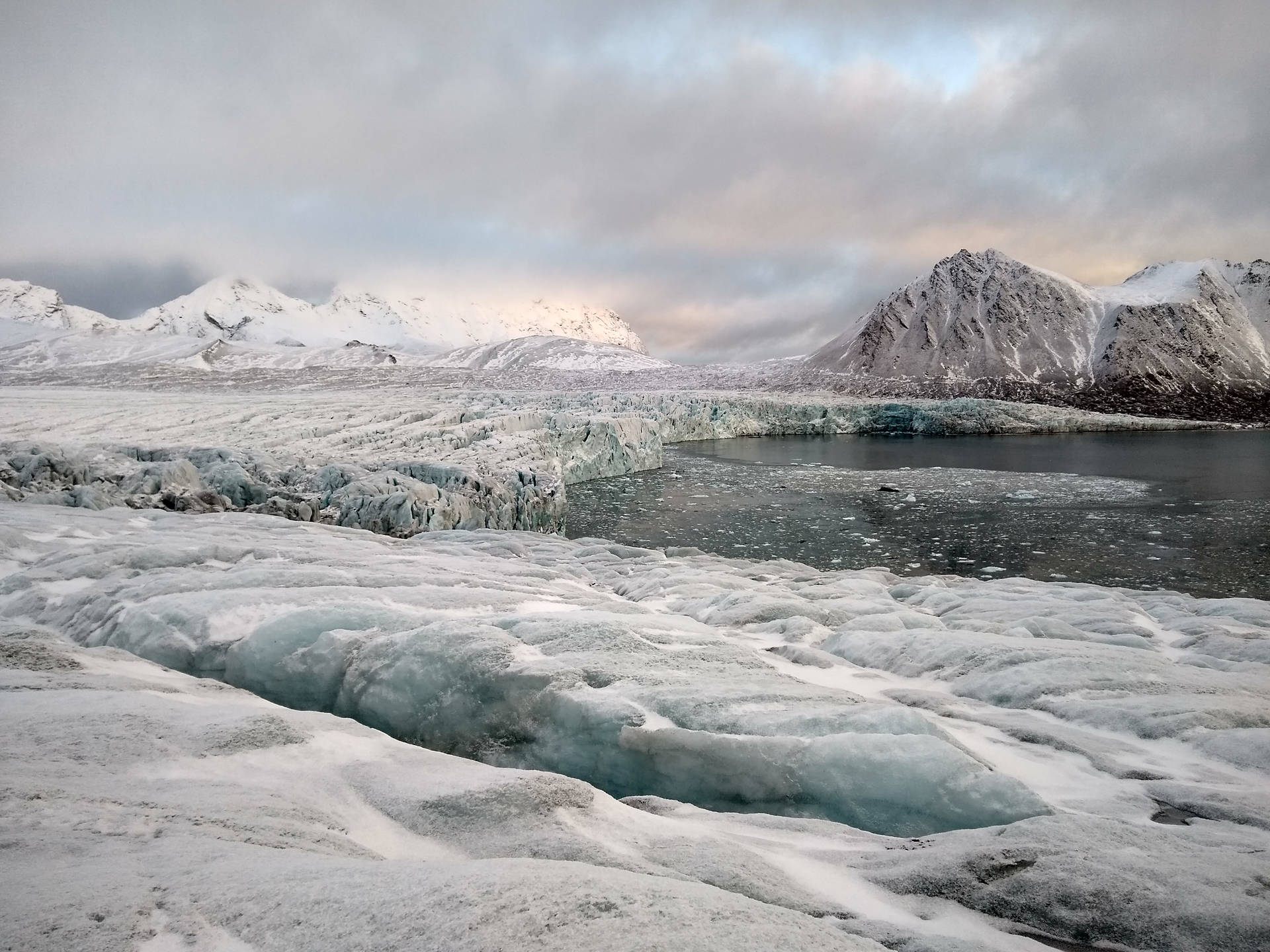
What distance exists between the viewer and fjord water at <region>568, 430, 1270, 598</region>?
50.3ft

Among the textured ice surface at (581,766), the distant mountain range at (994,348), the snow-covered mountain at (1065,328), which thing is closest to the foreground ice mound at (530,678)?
the textured ice surface at (581,766)

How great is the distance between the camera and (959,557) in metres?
16.0

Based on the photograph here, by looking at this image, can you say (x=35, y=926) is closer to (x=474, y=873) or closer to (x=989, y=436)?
(x=474, y=873)

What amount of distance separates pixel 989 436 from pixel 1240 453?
19.4 m

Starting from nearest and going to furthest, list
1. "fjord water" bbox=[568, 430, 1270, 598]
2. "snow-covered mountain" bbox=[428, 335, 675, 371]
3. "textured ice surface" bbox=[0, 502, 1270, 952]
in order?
"textured ice surface" bbox=[0, 502, 1270, 952] < "fjord water" bbox=[568, 430, 1270, 598] < "snow-covered mountain" bbox=[428, 335, 675, 371]

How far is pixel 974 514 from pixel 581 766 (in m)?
20.8

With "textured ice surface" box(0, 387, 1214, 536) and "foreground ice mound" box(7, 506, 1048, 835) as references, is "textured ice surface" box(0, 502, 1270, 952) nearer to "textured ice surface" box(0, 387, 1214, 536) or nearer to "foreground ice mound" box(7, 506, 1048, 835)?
"foreground ice mound" box(7, 506, 1048, 835)

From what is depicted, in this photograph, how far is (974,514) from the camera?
21641 millimetres

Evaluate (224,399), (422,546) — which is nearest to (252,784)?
(422,546)

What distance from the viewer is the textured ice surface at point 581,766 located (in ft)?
7.41

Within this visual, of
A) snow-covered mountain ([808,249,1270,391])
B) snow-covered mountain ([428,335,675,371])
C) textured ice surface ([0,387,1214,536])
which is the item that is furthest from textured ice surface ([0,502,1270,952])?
snow-covered mountain ([808,249,1270,391])

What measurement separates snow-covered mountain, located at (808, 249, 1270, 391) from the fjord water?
260 feet

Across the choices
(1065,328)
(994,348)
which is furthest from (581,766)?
(1065,328)

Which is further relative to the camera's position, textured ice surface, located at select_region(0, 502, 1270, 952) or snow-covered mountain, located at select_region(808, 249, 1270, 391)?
snow-covered mountain, located at select_region(808, 249, 1270, 391)
